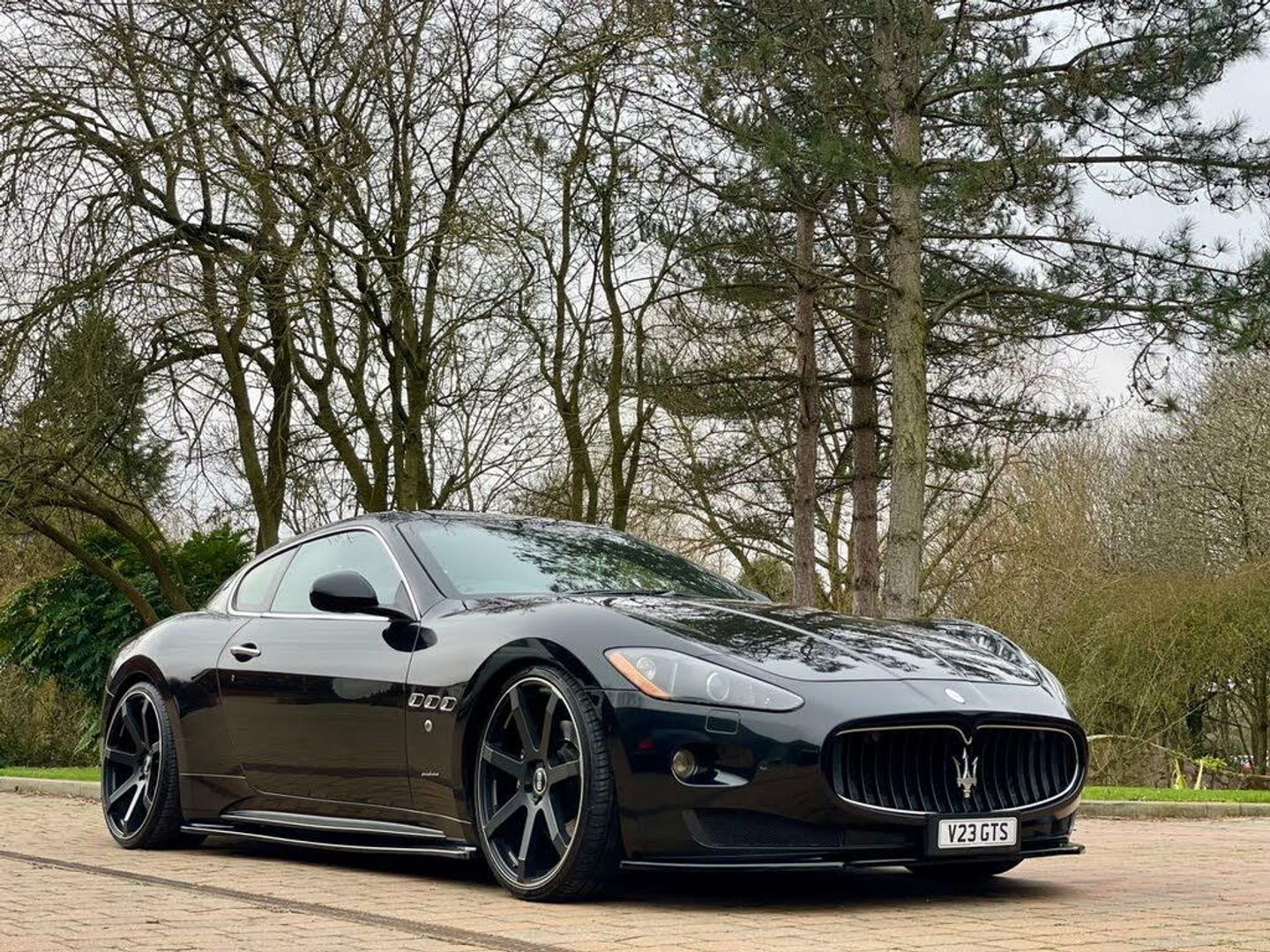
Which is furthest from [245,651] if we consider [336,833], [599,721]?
[599,721]

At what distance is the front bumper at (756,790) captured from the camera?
581 cm

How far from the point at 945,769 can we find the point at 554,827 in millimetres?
1319

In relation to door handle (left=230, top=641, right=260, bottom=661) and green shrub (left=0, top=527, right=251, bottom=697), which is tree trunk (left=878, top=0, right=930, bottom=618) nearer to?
green shrub (left=0, top=527, right=251, bottom=697)

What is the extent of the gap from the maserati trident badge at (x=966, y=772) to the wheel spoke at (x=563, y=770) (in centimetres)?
125

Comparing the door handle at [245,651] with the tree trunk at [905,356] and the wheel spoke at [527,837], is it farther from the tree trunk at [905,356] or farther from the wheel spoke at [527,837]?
the tree trunk at [905,356]

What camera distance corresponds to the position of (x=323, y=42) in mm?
17172

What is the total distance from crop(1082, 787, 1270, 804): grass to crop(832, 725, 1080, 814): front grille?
6694 mm

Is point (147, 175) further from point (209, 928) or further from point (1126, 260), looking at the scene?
point (209, 928)

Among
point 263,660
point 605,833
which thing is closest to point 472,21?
point 263,660

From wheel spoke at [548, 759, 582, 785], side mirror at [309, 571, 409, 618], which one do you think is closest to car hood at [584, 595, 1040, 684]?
wheel spoke at [548, 759, 582, 785]

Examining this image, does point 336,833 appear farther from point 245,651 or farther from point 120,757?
point 120,757

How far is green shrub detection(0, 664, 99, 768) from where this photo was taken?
2573 centimetres

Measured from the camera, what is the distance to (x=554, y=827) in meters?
6.17

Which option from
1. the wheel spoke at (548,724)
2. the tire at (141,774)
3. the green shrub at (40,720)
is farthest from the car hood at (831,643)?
the green shrub at (40,720)
